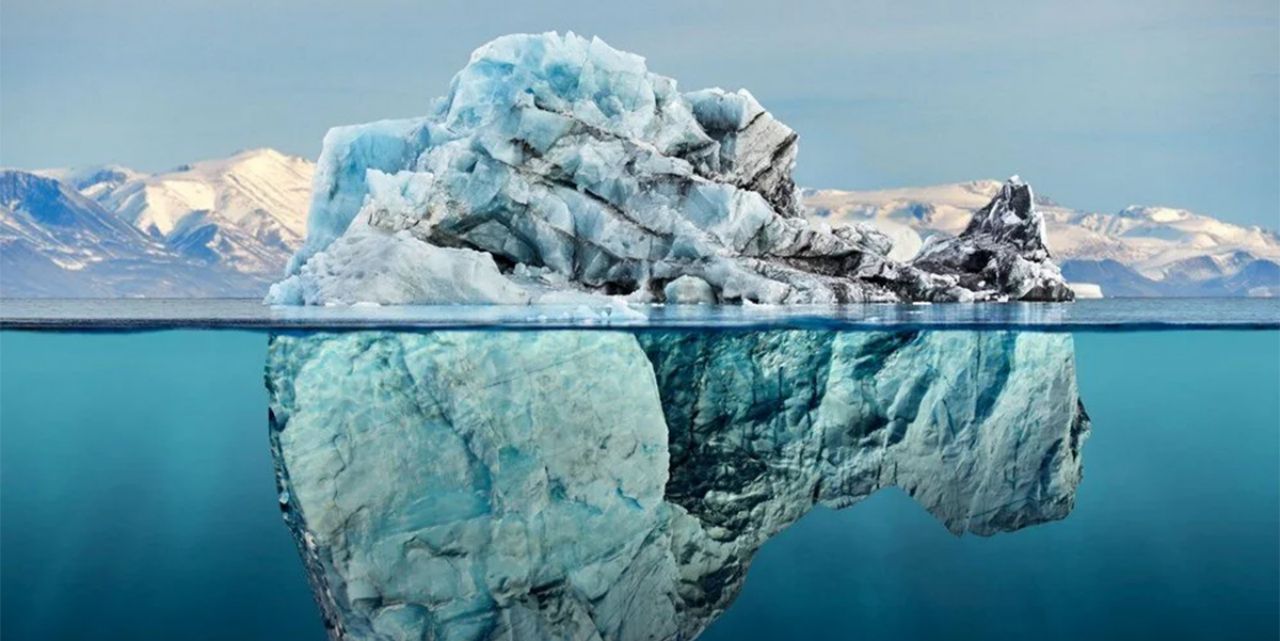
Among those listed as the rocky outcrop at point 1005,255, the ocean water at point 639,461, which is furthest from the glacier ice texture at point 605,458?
the rocky outcrop at point 1005,255

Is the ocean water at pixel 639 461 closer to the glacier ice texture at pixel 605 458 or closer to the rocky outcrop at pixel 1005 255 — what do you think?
the glacier ice texture at pixel 605 458

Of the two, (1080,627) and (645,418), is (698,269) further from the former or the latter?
(645,418)

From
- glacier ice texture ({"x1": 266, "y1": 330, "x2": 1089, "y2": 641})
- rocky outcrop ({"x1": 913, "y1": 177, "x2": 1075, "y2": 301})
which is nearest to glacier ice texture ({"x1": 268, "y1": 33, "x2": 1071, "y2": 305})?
rocky outcrop ({"x1": 913, "y1": 177, "x2": 1075, "y2": 301})

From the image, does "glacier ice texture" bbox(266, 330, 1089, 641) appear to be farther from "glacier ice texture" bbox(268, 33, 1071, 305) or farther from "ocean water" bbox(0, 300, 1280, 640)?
"glacier ice texture" bbox(268, 33, 1071, 305)

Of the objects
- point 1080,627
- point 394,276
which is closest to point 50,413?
point 394,276

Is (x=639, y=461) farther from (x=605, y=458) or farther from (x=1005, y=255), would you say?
(x=1005, y=255)
